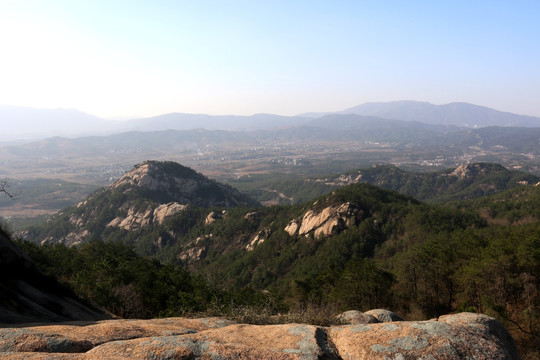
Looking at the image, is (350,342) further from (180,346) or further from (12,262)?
(12,262)

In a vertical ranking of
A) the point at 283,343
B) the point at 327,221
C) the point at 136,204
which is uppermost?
the point at 283,343

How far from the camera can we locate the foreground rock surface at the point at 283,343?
8461 mm

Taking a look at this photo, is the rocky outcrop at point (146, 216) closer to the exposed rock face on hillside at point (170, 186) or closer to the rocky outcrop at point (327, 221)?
the exposed rock face on hillside at point (170, 186)

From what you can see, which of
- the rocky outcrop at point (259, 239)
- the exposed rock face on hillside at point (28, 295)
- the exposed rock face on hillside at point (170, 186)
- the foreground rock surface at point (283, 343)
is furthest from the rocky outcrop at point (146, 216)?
the foreground rock surface at point (283, 343)

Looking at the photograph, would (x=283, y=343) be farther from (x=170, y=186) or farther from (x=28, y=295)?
(x=170, y=186)

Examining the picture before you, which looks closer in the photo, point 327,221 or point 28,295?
point 28,295

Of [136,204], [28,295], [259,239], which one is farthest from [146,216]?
[28,295]

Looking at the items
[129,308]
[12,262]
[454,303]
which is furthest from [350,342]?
[454,303]

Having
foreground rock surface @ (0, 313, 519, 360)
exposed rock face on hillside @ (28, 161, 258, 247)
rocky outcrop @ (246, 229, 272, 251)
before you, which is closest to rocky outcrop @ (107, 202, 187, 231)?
exposed rock face on hillside @ (28, 161, 258, 247)

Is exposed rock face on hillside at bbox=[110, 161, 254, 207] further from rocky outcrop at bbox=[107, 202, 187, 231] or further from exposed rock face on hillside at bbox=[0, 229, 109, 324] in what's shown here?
exposed rock face on hillside at bbox=[0, 229, 109, 324]

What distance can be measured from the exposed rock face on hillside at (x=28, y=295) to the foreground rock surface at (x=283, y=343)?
6842 millimetres

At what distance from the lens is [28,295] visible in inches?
735

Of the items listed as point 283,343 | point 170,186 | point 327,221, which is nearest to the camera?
point 283,343

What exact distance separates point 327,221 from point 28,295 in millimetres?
86114
